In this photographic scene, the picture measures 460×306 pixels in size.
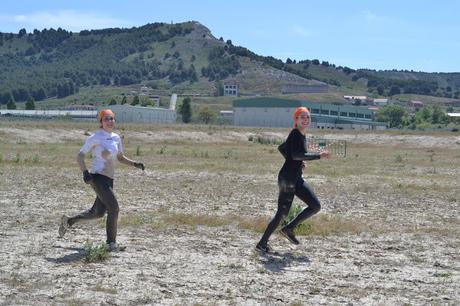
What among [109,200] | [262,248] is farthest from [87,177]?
[262,248]

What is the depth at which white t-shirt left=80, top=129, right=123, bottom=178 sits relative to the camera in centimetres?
1076

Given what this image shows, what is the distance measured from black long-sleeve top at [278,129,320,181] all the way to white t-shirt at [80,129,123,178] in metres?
2.53

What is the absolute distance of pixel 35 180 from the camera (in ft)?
74.3

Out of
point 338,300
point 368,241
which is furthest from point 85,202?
point 338,300

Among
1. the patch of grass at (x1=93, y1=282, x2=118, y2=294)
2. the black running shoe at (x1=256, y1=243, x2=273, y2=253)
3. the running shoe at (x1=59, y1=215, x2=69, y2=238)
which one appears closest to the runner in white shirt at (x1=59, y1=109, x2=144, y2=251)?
the running shoe at (x1=59, y1=215, x2=69, y2=238)

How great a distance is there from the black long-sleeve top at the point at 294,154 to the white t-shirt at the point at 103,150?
8.29ft

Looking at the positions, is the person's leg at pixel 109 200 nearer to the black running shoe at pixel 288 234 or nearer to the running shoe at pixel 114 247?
the running shoe at pixel 114 247

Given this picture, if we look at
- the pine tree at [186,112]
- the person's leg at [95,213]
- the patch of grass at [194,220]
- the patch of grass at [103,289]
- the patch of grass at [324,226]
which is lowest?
the pine tree at [186,112]

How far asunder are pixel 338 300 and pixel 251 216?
7.39 metres

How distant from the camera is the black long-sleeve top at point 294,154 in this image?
10555 millimetres

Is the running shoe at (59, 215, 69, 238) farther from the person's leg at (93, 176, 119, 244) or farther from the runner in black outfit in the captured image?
the runner in black outfit

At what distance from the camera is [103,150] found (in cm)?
1075

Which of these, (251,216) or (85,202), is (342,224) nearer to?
(251,216)

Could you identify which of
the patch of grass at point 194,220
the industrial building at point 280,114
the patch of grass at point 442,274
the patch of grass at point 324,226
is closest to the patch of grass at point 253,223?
the patch of grass at point 194,220
